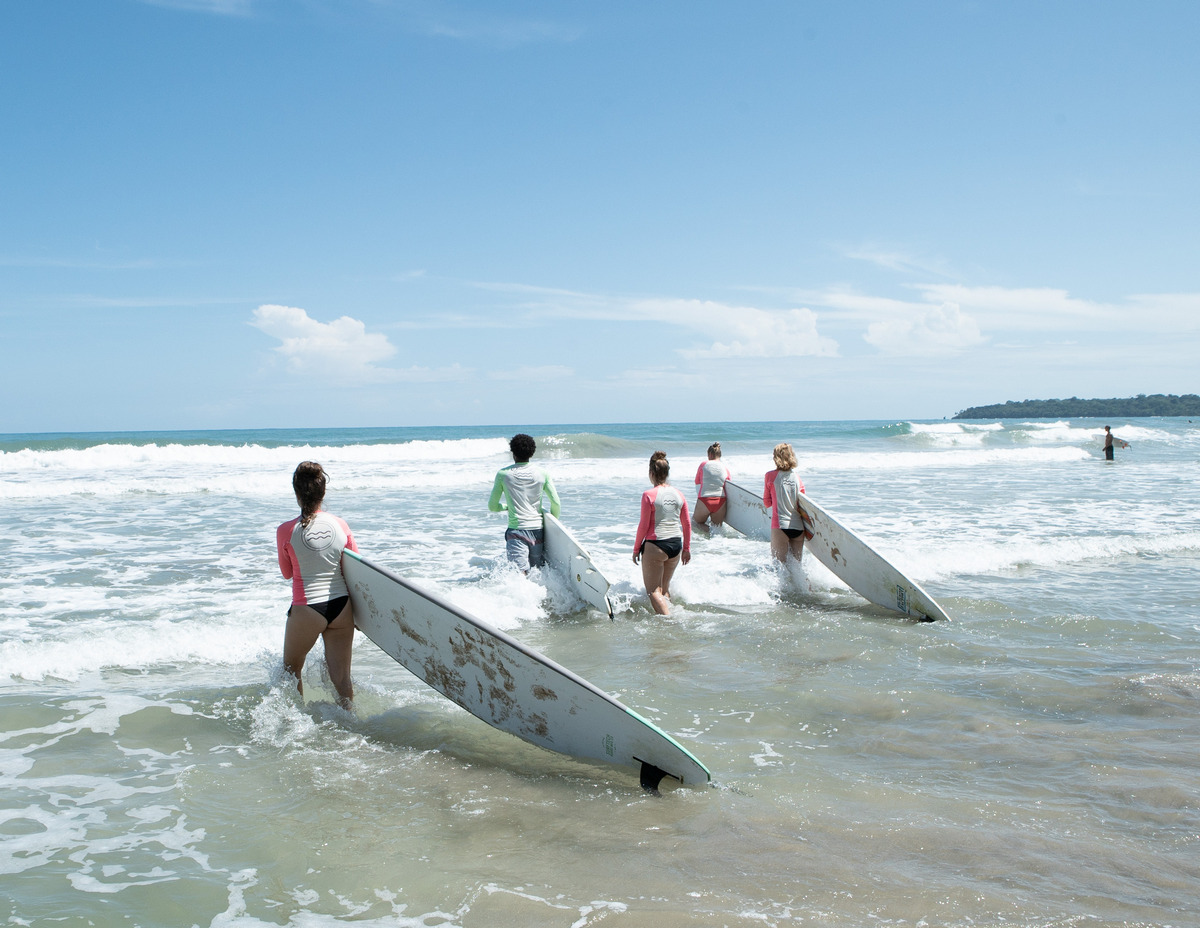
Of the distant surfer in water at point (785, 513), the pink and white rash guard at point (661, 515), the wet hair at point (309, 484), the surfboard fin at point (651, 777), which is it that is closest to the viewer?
the surfboard fin at point (651, 777)

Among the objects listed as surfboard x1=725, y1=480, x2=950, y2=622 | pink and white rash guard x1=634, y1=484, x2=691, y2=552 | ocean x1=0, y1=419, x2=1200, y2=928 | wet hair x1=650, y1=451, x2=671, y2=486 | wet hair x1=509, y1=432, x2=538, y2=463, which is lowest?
ocean x1=0, y1=419, x2=1200, y2=928

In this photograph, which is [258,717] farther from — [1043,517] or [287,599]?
[1043,517]

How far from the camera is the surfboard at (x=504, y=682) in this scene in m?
3.65

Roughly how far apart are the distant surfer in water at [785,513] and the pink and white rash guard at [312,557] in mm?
4757

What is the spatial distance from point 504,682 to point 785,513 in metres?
4.54

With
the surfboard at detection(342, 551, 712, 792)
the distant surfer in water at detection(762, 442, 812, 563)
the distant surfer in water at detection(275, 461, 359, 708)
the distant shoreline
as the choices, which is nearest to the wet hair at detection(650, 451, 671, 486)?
the distant surfer in water at detection(762, 442, 812, 563)

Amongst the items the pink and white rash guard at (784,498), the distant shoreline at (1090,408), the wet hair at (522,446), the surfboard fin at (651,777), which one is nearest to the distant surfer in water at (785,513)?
the pink and white rash guard at (784,498)

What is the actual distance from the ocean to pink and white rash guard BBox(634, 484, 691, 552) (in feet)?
2.68

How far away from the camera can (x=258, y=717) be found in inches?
179

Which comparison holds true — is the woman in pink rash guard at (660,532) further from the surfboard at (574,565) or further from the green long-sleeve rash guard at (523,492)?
the green long-sleeve rash guard at (523,492)

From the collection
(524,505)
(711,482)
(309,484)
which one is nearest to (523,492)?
(524,505)

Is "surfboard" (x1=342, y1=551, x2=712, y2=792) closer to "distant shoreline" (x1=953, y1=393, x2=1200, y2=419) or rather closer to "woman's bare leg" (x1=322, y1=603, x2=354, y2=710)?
"woman's bare leg" (x1=322, y1=603, x2=354, y2=710)

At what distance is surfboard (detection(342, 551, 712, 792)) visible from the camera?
3650 mm

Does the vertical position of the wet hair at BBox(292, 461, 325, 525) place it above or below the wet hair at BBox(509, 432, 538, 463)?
below
